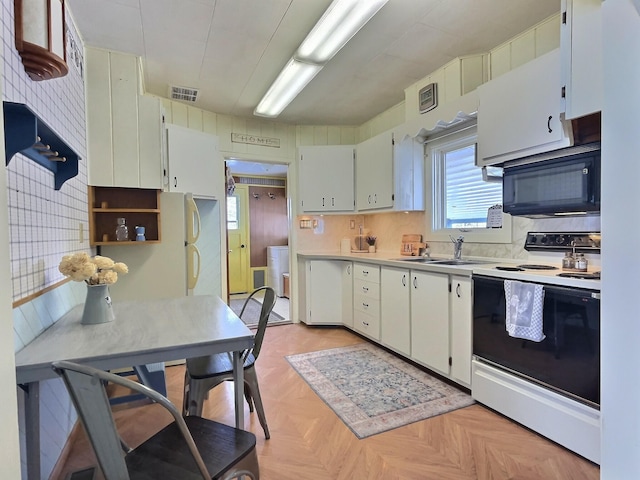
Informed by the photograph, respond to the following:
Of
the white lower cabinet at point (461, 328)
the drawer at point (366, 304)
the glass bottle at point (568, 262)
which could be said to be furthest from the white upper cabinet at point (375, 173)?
the glass bottle at point (568, 262)

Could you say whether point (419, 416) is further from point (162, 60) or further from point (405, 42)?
point (162, 60)

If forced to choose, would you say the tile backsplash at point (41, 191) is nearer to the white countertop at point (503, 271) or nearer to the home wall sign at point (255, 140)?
the home wall sign at point (255, 140)

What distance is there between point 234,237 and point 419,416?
5024 millimetres

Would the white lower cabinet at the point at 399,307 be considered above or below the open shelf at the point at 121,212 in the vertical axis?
below

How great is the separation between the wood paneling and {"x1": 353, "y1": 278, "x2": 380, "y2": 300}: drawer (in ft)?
11.0

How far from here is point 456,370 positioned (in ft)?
8.23

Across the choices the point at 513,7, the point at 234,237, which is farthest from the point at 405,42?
the point at 234,237

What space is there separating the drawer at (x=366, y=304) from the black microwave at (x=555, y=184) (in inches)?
60.4

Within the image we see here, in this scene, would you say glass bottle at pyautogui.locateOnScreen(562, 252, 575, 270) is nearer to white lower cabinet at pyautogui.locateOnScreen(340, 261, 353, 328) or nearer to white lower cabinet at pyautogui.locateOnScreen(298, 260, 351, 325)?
white lower cabinet at pyautogui.locateOnScreen(340, 261, 353, 328)

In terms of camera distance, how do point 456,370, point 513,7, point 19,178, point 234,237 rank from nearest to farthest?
point 19,178, point 513,7, point 456,370, point 234,237

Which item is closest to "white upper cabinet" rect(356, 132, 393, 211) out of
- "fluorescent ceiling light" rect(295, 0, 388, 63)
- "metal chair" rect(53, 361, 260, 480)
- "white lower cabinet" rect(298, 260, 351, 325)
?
"white lower cabinet" rect(298, 260, 351, 325)

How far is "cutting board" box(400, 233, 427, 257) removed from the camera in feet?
11.8

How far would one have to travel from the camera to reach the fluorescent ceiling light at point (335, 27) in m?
2.02

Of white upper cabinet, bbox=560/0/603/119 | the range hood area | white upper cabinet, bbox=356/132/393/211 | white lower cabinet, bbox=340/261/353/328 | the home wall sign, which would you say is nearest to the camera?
the range hood area
